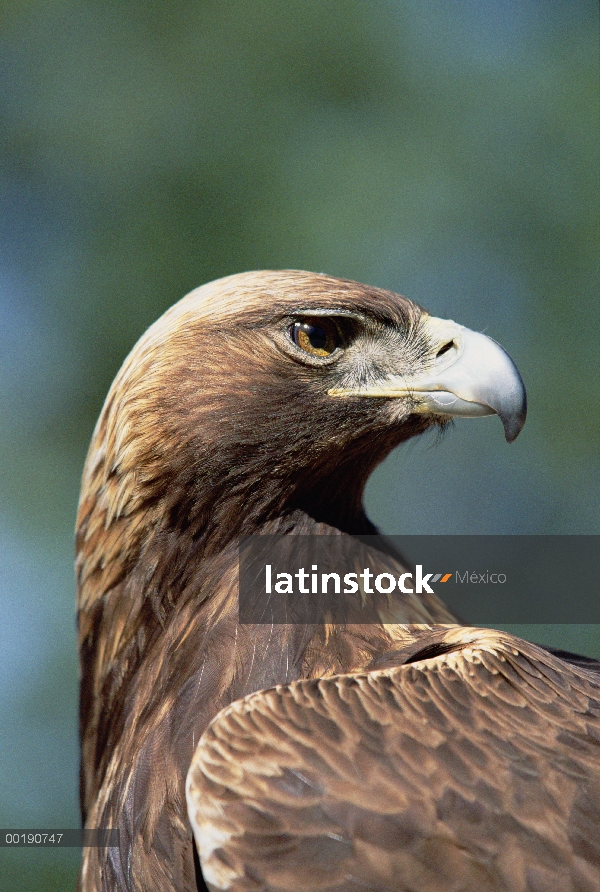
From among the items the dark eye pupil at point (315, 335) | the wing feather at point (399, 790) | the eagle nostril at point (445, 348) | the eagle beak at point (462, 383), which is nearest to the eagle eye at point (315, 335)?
the dark eye pupil at point (315, 335)

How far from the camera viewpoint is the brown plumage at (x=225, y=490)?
80.2 inches

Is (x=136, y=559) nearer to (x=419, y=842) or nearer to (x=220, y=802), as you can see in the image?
(x=220, y=802)

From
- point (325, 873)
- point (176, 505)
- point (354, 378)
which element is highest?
point (354, 378)

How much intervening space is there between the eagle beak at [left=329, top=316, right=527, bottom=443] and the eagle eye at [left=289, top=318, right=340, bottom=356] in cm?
11

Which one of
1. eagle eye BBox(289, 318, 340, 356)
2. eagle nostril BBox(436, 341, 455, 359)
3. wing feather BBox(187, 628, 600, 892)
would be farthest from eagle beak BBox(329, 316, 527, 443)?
wing feather BBox(187, 628, 600, 892)

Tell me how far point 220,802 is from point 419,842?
37cm

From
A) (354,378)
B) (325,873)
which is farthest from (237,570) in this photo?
(325,873)

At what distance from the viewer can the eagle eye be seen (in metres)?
2.26

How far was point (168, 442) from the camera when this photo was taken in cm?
218

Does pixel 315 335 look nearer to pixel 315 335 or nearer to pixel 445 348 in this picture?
pixel 315 335

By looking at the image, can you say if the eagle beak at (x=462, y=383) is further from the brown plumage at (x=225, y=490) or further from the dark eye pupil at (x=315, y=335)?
the dark eye pupil at (x=315, y=335)

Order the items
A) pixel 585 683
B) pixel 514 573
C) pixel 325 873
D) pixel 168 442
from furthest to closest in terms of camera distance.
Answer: pixel 514 573 < pixel 168 442 < pixel 585 683 < pixel 325 873

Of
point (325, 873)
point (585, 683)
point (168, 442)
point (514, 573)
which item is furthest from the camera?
point (514, 573)

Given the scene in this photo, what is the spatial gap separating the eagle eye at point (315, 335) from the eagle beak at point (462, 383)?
0.11 m
